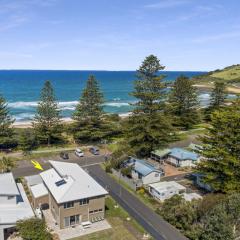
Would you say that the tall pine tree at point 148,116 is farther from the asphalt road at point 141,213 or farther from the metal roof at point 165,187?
the metal roof at point 165,187

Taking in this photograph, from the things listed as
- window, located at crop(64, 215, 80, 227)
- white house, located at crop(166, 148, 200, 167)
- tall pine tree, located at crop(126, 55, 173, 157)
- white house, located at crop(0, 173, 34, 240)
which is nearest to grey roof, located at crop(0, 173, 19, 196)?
white house, located at crop(0, 173, 34, 240)

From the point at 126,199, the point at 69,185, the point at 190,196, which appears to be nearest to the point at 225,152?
the point at 190,196

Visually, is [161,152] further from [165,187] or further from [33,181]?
[33,181]

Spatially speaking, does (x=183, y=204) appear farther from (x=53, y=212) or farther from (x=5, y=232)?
(x=5, y=232)

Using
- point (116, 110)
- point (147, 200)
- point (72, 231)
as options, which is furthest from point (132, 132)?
point (116, 110)

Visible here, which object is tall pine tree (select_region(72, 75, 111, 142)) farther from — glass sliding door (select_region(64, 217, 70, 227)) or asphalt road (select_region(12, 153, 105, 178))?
glass sliding door (select_region(64, 217, 70, 227))

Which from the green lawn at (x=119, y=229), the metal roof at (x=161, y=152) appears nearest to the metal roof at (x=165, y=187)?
the green lawn at (x=119, y=229)
